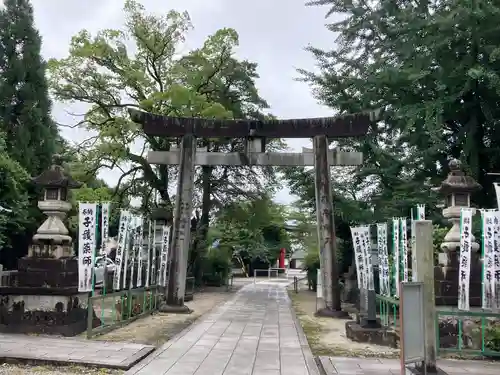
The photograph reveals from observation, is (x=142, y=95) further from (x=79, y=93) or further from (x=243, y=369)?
(x=243, y=369)

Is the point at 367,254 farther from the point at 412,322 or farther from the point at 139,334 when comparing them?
the point at 412,322

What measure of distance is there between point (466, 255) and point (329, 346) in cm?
303

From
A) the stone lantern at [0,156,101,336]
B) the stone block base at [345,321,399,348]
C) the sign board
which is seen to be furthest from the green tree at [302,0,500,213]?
the stone lantern at [0,156,101,336]

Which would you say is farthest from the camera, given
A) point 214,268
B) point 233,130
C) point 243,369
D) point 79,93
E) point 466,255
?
point 214,268

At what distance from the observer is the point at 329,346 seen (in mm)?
8805

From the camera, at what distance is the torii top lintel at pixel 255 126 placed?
14.0 metres

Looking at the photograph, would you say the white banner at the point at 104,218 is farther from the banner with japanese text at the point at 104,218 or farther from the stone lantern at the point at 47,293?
the stone lantern at the point at 47,293

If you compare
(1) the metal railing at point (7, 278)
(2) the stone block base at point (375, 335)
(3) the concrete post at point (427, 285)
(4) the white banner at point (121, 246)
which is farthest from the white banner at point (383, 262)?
(1) the metal railing at point (7, 278)

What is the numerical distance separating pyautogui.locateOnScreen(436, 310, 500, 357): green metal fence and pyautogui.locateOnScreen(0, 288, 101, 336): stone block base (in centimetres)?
692

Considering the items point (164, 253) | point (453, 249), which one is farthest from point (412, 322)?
point (164, 253)

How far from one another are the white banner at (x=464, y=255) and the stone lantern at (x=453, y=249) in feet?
1.28

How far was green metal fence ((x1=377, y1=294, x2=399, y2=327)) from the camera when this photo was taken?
10055 millimetres

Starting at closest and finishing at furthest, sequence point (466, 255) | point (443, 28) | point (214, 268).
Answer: point (466, 255)
point (443, 28)
point (214, 268)

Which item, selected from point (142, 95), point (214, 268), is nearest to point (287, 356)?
point (142, 95)
